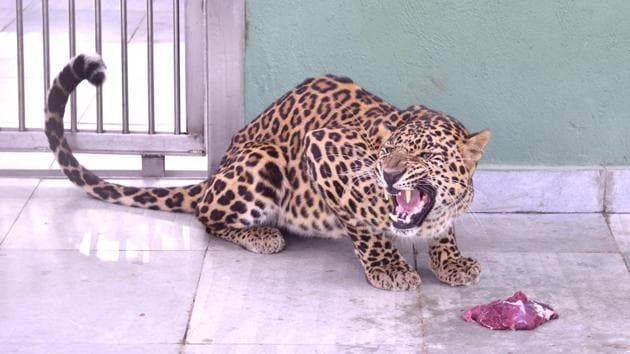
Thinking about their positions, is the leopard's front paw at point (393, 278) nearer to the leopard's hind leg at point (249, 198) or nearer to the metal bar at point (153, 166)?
the leopard's hind leg at point (249, 198)

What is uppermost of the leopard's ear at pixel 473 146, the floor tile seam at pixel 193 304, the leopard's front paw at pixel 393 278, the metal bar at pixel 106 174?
the leopard's ear at pixel 473 146

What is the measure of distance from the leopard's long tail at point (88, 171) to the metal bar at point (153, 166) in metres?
0.46

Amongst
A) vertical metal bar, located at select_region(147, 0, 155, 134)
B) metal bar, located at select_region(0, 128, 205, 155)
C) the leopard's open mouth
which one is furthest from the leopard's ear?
vertical metal bar, located at select_region(147, 0, 155, 134)

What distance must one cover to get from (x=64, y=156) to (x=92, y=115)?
5.46ft

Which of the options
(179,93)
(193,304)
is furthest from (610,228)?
(179,93)

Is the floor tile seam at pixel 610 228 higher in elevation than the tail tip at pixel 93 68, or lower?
lower

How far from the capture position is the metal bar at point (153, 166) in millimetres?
7754

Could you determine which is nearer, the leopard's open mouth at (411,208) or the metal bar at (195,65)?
the leopard's open mouth at (411,208)

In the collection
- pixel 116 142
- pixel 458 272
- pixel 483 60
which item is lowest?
pixel 458 272

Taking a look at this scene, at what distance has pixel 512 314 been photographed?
5793mm

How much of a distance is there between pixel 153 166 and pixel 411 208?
7.52 ft

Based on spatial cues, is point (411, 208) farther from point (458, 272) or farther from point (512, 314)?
point (512, 314)

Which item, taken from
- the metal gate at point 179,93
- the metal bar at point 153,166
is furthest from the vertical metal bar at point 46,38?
the metal bar at point 153,166

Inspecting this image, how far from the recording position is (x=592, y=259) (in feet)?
21.8
